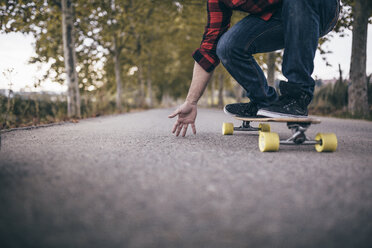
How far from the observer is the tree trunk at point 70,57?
7.27 metres

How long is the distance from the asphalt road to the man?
0.81 m

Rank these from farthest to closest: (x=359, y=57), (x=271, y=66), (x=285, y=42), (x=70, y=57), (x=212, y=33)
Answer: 1. (x=271, y=66)
2. (x=359, y=57)
3. (x=70, y=57)
4. (x=212, y=33)
5. (x=285, y=42)

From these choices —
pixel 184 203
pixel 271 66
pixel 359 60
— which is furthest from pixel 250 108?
pixel 271 66

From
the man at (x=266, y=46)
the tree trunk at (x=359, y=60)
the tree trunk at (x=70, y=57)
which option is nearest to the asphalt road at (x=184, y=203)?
the man at (x=266, y=46)

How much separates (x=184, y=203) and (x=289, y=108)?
4.93 feet

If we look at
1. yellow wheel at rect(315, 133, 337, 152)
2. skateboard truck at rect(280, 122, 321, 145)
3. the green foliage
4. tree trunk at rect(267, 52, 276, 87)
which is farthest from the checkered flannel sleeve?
tree trunk at rect(267, 52, 276, 87)

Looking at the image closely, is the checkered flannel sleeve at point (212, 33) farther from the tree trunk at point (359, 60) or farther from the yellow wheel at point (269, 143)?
the tree trunk at point (359, 60)

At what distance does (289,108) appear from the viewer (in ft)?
6.90

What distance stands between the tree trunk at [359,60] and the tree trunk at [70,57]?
847 cm

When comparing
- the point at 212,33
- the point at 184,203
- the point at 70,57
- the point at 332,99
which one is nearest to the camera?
the point at 184,203

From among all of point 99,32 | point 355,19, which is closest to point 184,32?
point 99,32

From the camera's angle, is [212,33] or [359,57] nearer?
[212,33]

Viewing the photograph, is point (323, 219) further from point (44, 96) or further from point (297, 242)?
point (44, 96)

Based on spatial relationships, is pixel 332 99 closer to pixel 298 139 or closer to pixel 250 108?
pixel 250 108
